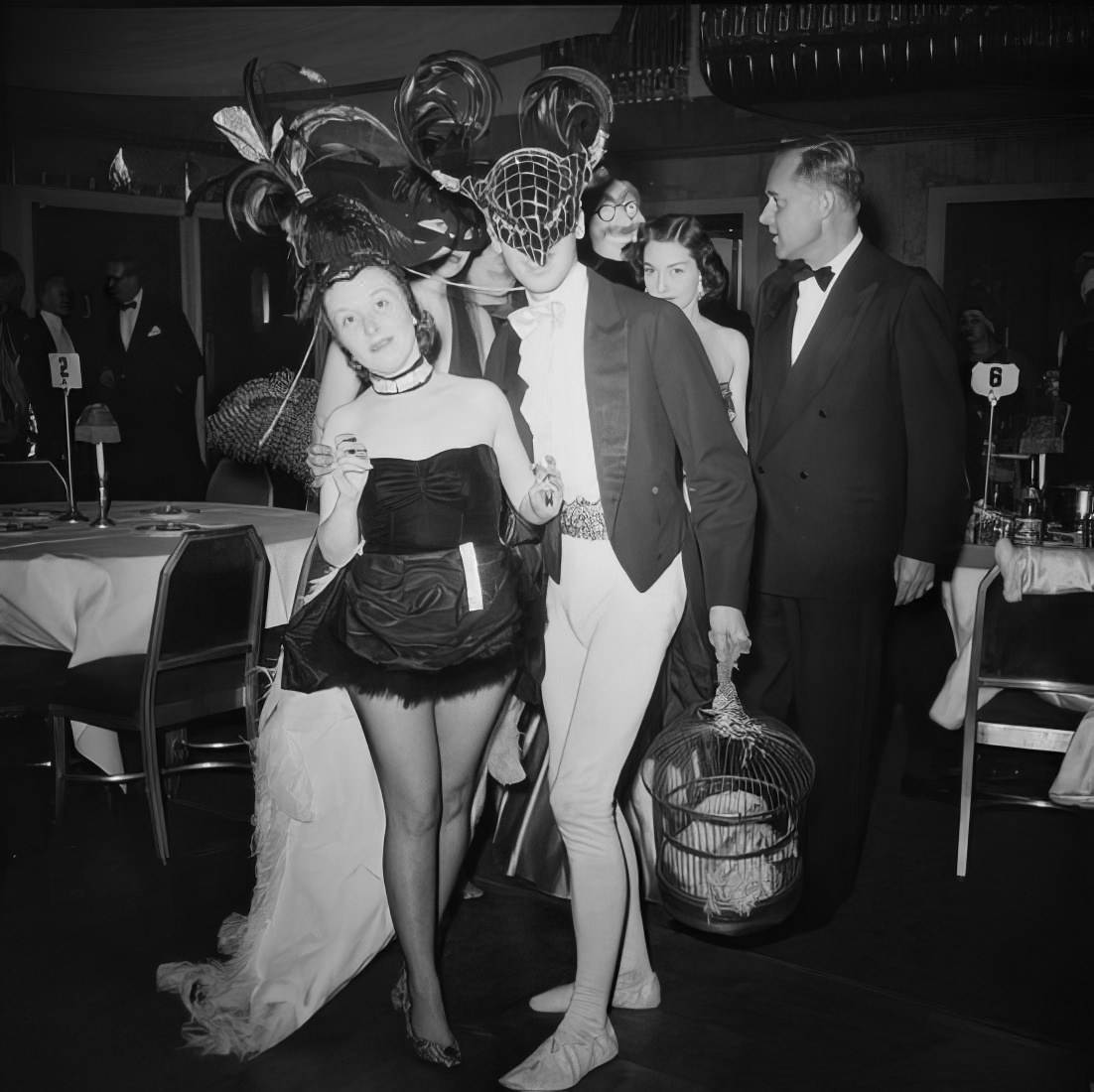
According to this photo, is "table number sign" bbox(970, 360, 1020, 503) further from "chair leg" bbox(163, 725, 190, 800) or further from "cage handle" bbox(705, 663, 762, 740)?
"chair leg" bbox(163, 725, 190, 800)

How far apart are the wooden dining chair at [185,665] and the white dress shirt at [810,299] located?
156cm

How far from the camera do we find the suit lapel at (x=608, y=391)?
2.12 m

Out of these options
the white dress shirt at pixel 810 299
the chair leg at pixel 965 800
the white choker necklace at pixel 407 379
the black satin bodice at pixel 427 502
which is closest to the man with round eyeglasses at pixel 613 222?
the white dress shirt at pixel 810 299

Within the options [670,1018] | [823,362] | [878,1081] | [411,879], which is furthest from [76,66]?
[878,1081]

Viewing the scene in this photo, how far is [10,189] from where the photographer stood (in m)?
2.85

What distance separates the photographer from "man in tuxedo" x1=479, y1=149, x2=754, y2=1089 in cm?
208

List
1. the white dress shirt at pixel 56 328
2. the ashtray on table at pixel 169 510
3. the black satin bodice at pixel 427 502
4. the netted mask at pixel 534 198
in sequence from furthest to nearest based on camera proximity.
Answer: the ashtray on table at pixel 169 510
the white dress shirt at pixel 56 328
the netted mask at pixel 534 198
the black satin bodice at pixel 427 502

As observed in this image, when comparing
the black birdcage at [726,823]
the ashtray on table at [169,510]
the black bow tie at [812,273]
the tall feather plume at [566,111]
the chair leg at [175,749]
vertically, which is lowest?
the chair leg at [175,749]

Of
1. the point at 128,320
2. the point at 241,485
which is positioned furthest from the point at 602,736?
the point at 128,320

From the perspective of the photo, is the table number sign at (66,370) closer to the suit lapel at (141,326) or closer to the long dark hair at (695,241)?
the suit lapel at (141,326)

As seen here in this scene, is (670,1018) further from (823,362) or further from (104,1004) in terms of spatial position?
(823,362)

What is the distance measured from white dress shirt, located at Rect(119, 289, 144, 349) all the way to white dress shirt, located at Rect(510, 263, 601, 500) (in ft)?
3.75

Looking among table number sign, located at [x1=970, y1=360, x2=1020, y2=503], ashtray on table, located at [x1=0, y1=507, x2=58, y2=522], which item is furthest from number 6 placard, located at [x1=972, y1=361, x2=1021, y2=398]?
ashtray on table, located at [x1=0, y1=507, x2=58, y2=522]

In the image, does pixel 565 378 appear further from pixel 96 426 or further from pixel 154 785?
pixel 154 785
